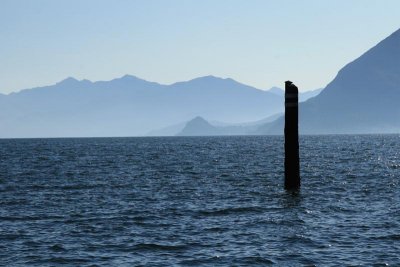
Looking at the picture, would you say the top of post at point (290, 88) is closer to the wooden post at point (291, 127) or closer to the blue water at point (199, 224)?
the wooden post at point (291, 127)

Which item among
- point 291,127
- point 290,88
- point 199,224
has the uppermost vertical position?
point 290,88

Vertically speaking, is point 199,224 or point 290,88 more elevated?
point 290,88

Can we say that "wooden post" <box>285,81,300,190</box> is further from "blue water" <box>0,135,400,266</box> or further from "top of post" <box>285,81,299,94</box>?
"blue water" <box>0,135,400,266</box>

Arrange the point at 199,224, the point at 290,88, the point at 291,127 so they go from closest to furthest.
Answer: the point at 199,224, the point at 291,127, the point at 290,88

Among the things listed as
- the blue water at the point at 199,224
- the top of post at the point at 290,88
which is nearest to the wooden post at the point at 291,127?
the top of post at the point at 290,88

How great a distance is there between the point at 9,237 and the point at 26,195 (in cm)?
1411

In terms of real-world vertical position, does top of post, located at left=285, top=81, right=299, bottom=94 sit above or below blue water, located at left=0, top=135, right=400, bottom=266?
above

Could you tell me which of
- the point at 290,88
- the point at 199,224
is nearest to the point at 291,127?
the point at 290,88

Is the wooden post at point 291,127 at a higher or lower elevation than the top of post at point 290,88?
lower

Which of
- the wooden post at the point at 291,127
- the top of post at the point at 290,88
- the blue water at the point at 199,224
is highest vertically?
the top of post at the point at 290,88

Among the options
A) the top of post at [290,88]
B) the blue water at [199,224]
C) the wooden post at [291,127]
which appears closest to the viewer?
the blue water at [199,224]

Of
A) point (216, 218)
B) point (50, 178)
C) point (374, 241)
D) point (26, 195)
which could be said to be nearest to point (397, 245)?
point (374, 241)

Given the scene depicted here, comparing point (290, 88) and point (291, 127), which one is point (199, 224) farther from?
point (290, 88)

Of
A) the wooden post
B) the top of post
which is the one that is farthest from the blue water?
the top of post
